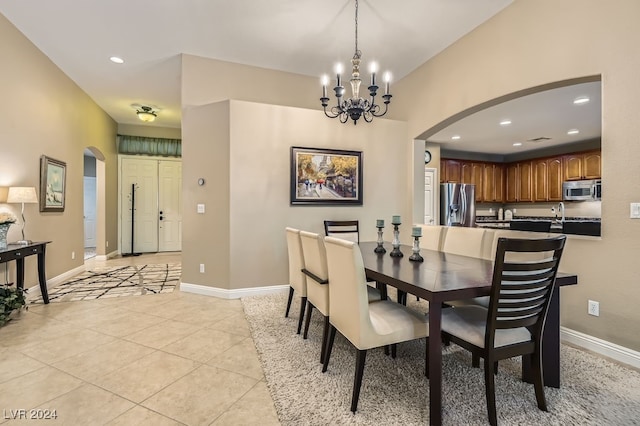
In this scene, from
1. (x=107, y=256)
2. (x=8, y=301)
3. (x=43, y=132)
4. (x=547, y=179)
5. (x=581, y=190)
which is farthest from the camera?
(x=547, y=179)

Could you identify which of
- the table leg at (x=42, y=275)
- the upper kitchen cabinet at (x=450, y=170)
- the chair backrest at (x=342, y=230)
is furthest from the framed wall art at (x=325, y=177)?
the upper kitchen cabinet at (x=450, y=170)

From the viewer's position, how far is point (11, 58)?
337cm

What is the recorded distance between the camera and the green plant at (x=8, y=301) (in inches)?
113

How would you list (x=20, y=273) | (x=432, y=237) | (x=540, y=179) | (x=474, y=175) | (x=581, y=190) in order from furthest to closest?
1. (x=474, y=175)
2. (x=540, y=179)
3. (x=581, y=190)
4. (x=20, y=273)
5. (x=432, y=237)

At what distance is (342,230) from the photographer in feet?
12.8

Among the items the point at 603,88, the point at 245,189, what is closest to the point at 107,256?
the point at 245,189

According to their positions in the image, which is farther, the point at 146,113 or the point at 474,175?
the point at 474,175

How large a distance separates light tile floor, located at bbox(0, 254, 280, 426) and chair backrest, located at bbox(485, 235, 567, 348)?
1327 millimetres

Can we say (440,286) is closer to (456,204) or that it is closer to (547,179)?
(456,204)

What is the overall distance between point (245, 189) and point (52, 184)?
110 inches

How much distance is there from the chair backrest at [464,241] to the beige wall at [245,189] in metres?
1.77

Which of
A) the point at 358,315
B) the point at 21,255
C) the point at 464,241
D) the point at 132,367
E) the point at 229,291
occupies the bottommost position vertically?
the point at 132,367

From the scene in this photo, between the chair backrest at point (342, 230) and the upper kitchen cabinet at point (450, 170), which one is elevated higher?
the upper kitchen cabinet at point (450, 170)

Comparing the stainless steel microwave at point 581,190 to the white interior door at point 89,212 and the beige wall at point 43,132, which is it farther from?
the white interior door at point 89,212
